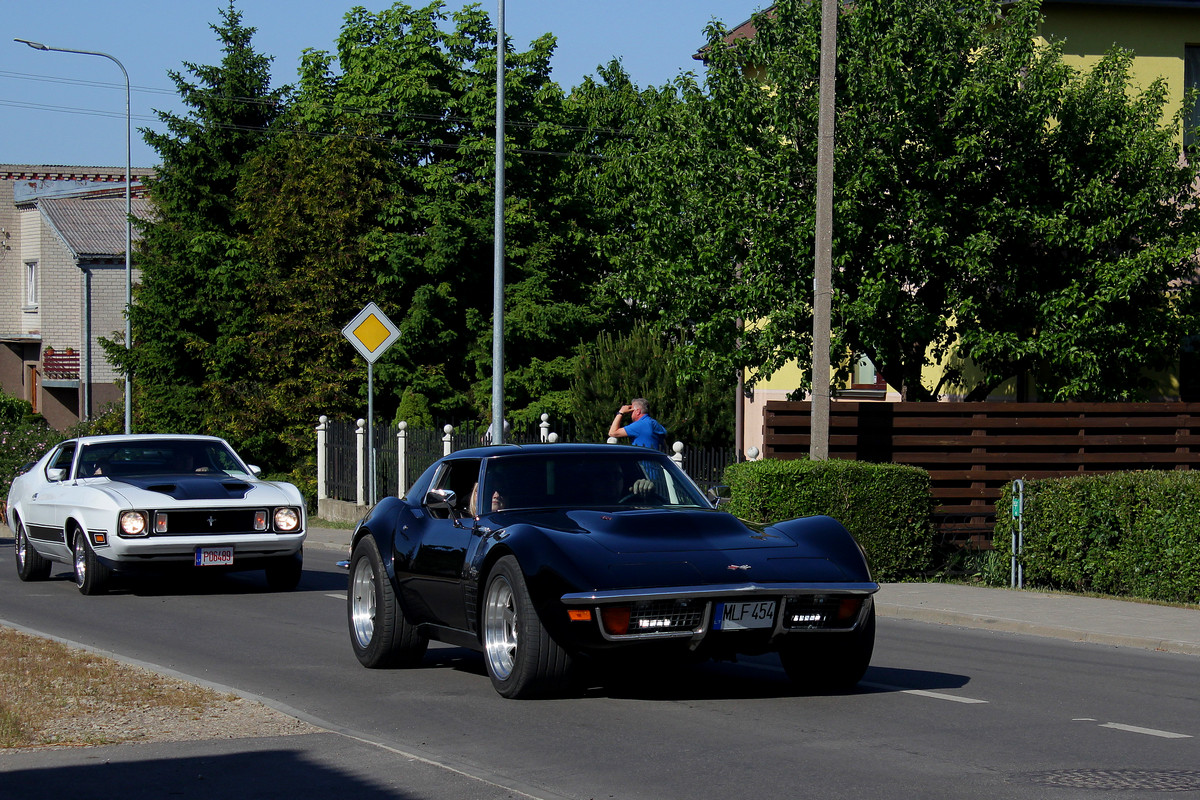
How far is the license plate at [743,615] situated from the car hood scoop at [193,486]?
8.34m

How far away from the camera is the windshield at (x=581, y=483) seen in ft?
31.2

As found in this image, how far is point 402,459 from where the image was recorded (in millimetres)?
26891

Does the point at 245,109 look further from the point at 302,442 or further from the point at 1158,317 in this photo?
the point at 1158,317

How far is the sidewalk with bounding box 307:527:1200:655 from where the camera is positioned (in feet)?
40.7

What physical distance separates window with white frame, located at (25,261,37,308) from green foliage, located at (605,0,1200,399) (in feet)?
140

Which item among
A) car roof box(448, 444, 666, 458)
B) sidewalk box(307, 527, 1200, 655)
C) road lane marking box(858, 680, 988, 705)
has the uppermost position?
car roof box(448, 444, 666, 458)

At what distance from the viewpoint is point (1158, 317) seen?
67.1 ft

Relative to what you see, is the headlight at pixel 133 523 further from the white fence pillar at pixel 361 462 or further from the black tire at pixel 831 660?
the white fence pillar at pixel 361 462

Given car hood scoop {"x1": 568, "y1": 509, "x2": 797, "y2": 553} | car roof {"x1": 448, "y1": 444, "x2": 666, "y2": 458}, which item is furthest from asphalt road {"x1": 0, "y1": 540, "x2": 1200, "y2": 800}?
car roof {"x1": 448, "y1": 444, "x2": 666, "y2": 458}

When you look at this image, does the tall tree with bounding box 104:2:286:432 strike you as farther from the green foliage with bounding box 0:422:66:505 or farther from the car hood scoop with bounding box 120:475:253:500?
the car hood scoop with bounding box 120:475:253:500

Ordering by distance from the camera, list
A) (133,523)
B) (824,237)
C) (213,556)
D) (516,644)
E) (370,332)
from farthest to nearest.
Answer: (370,332) < (824,237) < (213,556) < (133,523) < (516,644)

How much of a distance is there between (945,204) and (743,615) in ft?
43.7

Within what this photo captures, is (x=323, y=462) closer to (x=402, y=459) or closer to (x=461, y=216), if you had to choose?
(x=402, y=459)

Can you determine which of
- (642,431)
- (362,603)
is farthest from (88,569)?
(642,431)
